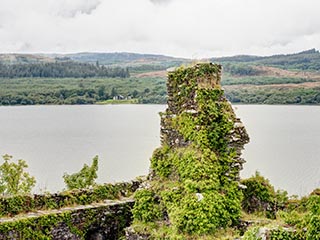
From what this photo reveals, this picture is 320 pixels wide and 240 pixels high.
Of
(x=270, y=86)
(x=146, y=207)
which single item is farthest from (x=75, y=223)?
(x=270, y=86)

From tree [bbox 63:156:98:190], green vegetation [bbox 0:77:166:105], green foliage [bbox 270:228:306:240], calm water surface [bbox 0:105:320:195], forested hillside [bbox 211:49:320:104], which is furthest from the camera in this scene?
green vegetation [bbox 0:77:166:105]

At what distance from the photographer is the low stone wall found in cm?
1277

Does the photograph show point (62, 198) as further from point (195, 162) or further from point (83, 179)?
point (83, 179)

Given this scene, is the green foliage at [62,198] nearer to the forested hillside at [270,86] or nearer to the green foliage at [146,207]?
the green foliage at [146,207]

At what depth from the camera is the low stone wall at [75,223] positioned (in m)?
12.8

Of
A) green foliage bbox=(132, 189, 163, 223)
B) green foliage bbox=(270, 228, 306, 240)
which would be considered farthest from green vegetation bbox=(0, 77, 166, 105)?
green foliage bbox=(270, 228, 306, 240)

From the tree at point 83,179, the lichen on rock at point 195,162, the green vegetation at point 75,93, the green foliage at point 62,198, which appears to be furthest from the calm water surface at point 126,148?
the green vegetation at point 75,93

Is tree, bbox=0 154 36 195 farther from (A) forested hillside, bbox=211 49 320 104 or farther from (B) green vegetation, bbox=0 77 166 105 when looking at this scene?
(B) green vegetation, bbox=0 77 166 105

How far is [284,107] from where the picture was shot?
15212 centimetres

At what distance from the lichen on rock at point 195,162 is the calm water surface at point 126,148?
16.1 metres

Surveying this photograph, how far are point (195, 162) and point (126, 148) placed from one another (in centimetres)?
5964

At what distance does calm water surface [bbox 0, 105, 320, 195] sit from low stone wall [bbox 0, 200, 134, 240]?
46.5 feet

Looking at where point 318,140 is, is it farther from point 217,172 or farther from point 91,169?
point 217,172

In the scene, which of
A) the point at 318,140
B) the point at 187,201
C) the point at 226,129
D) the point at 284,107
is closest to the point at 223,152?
the point at 226,129
